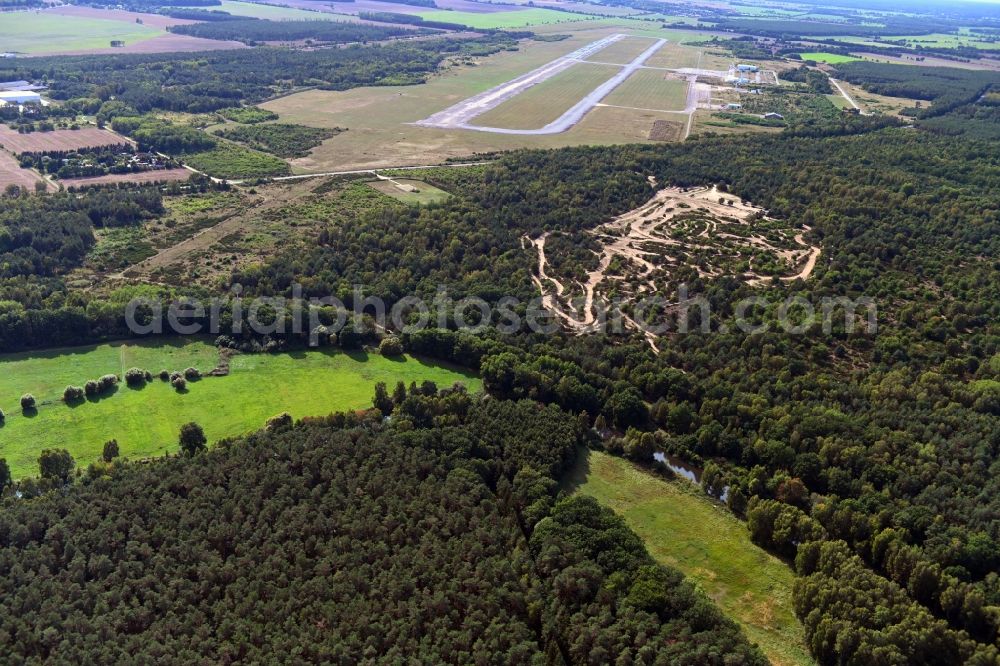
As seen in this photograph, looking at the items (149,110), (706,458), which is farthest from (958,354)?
(149,110)

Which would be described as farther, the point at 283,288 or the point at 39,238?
the point at 39,238

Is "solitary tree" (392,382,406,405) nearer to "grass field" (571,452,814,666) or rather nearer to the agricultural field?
"grass field" (571,452,814,666)

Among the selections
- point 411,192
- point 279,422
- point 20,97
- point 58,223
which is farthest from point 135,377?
point 20,97

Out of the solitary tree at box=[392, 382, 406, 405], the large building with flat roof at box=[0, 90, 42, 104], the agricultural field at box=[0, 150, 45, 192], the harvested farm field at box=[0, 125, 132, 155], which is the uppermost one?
the large building with flat roof at box=[0, 90, 42, 104]

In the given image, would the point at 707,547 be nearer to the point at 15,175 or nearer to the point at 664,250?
the point at 664,250

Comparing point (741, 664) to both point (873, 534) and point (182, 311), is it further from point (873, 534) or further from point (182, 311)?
point (182, 311)

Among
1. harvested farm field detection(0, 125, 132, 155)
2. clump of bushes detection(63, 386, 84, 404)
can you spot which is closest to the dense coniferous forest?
clump of bushes detection(63, 386, 84, 404)
